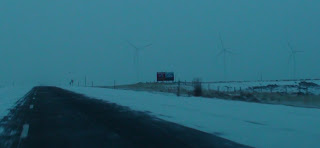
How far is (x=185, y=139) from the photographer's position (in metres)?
9.38

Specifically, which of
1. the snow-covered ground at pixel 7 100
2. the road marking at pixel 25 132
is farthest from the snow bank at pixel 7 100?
the road marking at pixel 25 132

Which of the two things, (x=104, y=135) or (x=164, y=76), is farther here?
→ (x=164, y=76)

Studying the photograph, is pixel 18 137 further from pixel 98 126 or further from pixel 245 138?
pixel 245 138

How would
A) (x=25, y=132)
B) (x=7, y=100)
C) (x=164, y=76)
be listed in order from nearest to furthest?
1. (x=25, y=132)
2. (x=7, y=100)
3. (x=164, y=76)

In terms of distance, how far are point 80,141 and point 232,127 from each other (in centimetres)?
484

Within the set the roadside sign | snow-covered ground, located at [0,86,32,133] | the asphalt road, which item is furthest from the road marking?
the roadside sign

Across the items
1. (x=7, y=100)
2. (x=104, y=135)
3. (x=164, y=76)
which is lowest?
(x=104, y=135)

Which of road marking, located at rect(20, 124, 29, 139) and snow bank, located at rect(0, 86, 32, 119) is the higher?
snow bank, located at rect(0, 86, 32, 119)

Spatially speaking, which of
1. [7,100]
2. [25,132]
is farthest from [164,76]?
[25,132]

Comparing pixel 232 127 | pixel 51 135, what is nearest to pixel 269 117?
pixel 232 127

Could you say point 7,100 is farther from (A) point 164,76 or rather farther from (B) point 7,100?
(A) point 164,76

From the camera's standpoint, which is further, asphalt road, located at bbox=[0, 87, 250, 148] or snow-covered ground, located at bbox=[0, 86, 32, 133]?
snow-covered ground, located at bbox=[0, 86, 32, 133]

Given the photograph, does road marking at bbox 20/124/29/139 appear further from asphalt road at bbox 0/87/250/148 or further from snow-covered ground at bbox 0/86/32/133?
snow-covered ground at bbox 0/86/32/133

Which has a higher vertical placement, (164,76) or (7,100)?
(164,76)
